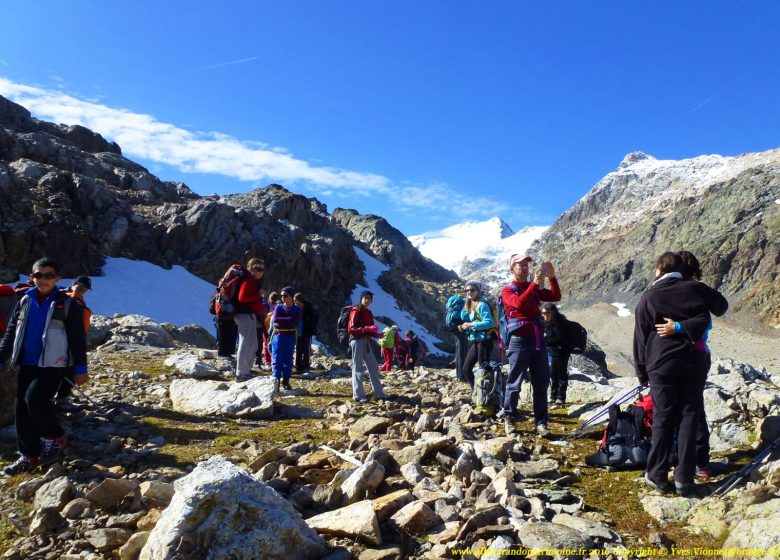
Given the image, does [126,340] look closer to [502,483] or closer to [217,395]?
[217,395]

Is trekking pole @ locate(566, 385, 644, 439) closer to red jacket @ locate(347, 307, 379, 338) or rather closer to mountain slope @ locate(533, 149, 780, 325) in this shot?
red jacket @ locate(347, 307, 379, 338)

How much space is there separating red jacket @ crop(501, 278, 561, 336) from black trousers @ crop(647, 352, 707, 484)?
92.5 inches

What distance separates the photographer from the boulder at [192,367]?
1123 cm

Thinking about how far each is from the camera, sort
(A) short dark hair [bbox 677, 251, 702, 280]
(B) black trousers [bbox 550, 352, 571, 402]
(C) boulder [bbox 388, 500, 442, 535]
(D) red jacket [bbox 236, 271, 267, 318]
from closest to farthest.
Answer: (C) boulder [bbox 388, 500, 442, 535] < (A) short dark hair [bbox 677, 251, 702, 280] < (B) black trousers [bbox 550, 352, 571, 402] < (D) red jacket [bbox 236, 271, 267, 318]

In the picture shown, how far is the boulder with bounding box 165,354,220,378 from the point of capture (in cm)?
1123

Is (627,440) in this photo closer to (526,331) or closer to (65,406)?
(526,331)

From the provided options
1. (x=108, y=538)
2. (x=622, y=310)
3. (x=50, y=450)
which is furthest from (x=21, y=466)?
(x=622, y=310)

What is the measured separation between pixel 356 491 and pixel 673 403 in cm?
320

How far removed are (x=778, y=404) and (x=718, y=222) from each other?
584 ft

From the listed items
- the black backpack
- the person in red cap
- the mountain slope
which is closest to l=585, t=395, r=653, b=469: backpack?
the black backpack

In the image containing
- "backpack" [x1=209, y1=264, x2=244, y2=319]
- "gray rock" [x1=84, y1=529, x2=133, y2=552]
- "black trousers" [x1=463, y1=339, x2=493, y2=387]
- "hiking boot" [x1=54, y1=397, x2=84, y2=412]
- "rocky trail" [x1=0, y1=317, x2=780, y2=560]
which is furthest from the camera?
"backpack" [x1=209, y1=264, x2=244, y2=319]

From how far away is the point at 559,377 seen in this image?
1081cm

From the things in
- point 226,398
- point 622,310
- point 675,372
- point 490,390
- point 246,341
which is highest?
point 622,310

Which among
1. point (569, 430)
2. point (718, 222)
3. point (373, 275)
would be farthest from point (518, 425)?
point (718, 222)
